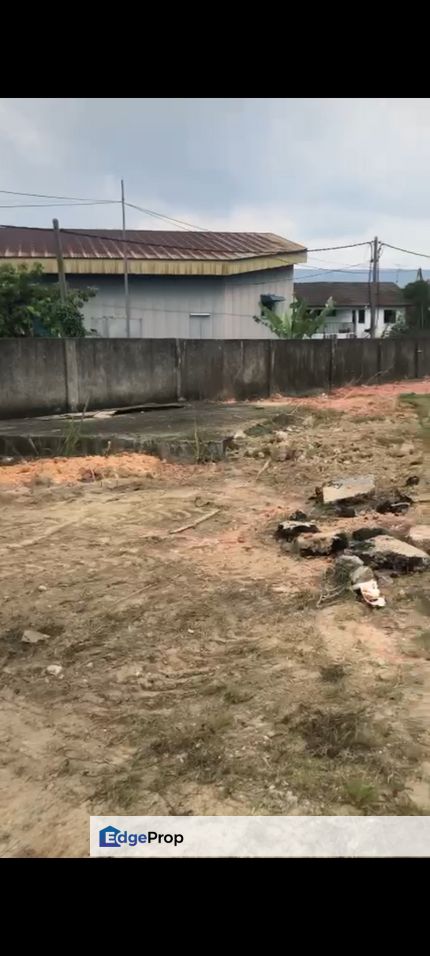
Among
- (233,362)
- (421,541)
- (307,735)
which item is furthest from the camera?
(233,362)

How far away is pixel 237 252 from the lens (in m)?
22.3

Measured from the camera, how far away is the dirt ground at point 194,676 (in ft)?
8.02

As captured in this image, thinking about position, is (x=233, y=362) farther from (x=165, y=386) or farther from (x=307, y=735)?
(x=307, y=735)

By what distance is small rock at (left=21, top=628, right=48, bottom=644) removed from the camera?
380 centimetres

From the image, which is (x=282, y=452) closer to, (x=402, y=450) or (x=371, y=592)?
(x=402, y=450)

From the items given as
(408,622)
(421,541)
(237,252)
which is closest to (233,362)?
(237,252)

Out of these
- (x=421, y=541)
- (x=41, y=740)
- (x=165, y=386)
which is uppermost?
(x=165, y=386)

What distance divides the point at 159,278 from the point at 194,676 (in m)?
19.2

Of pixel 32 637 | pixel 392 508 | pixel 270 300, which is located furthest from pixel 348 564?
pixel 270 300

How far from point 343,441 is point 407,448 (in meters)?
1.01

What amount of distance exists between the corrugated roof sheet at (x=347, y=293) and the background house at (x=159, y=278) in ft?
67.8

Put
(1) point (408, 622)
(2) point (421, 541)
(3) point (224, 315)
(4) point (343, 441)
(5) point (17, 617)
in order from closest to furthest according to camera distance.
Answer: (1) point (408, 622) → (5) point (17, 617) → (2) point (421, 541) → (4) point (343, 441) → (3) point (224, 315)

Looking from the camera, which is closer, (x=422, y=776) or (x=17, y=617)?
(x=422, y=776)

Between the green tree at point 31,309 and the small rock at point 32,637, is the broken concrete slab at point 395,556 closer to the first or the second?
the small rock at point 32,637
